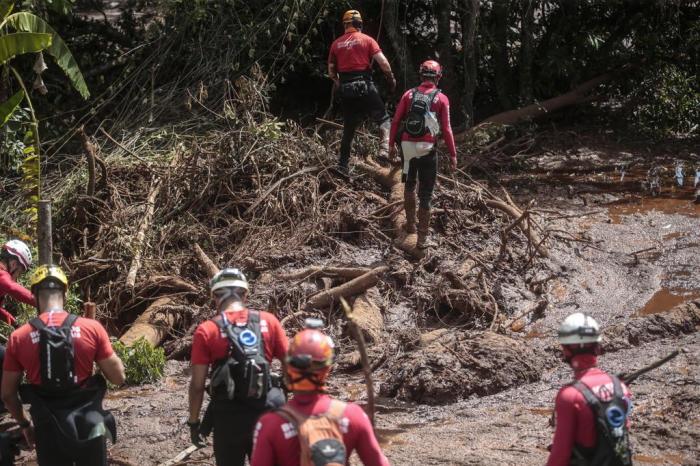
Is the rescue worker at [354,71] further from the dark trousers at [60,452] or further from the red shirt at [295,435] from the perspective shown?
the red shirt at [295,435]

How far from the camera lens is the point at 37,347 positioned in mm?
6129

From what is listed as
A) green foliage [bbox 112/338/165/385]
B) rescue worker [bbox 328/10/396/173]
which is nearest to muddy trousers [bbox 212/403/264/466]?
green foliage [bbox 112/338/165/385]

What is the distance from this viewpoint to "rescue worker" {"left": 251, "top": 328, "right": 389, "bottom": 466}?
4770mm

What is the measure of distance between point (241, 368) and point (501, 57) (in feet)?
37.4

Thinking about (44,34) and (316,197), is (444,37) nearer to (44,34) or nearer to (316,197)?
(316,197)

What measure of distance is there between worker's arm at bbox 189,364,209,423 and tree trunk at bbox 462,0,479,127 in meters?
9.78

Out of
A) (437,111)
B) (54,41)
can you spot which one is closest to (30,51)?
(54,41)

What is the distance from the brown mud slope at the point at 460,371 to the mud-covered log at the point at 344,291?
166cm

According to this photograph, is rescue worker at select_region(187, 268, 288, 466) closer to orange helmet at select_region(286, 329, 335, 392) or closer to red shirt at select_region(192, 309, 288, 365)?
red shirt at select_region(192, 309, 288, 365)

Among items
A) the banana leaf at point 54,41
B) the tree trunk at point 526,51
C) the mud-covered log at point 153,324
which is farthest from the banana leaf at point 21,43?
the tree trunk at point 526,51

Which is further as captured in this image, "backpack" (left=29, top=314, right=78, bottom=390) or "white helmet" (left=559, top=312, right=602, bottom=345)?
"backpack" (left=29, top=314, right=78, bottom=390)

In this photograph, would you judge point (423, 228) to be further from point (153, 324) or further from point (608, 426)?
point (608, 426)

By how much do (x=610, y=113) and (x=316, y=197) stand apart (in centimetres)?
665

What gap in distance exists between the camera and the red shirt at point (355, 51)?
12.0m
